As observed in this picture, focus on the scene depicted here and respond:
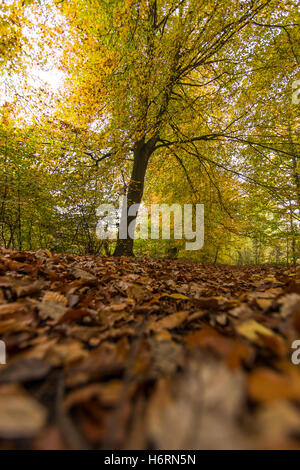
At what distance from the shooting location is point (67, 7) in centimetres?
386

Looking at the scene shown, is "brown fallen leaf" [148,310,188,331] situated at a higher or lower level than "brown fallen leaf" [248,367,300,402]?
lower

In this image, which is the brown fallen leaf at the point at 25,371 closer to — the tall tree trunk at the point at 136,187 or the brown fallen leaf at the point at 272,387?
the brown fallen leaf at the point at 272,387

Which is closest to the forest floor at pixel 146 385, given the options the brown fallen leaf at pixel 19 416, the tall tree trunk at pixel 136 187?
the brown fallen leaf at pixel 19 416

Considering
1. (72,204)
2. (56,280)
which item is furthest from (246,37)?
(56,280)

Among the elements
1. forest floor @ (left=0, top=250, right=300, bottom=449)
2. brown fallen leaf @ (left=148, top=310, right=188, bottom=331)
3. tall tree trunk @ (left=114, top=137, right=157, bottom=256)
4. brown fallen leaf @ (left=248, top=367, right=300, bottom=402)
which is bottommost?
brown fallen leaf @ (left=148, top=310, right=188, bottom=331)

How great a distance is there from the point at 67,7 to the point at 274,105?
A: 483cm

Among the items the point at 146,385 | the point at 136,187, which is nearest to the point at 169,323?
the point at 146,385

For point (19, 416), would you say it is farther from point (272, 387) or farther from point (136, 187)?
point (136, 187)

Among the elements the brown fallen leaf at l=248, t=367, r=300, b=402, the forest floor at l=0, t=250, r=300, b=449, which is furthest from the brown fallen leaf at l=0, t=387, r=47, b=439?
the brown fallen leaf at l=248, t=367, r=300, b=402

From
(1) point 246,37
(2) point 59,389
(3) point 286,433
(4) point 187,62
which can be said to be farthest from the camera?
(1) point 246,37

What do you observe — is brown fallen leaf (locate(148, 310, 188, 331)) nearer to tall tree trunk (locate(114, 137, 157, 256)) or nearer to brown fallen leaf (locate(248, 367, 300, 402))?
brown fallen leaf (locate(248, 367, 300, 402))

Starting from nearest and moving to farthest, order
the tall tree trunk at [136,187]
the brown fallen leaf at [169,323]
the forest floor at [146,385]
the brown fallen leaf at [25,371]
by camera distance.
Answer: the forest floor at [146,385] → the brown fallen leaf at [25,371] → the brown fallen leaf at [169,323] → the tall tree trunk at [136,187]

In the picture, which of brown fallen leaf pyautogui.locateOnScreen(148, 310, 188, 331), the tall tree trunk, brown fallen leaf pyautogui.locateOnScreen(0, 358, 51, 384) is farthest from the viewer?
the tall tree trunk
